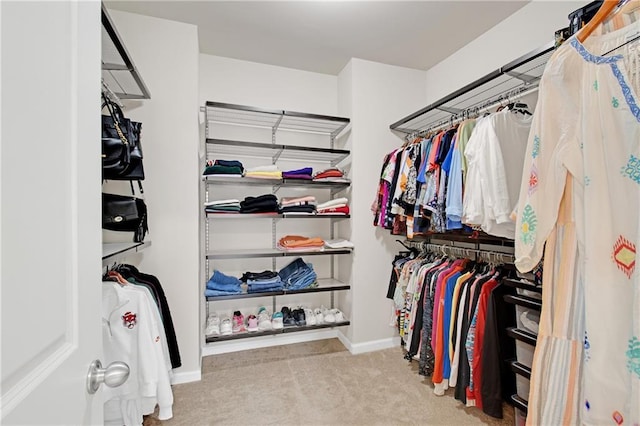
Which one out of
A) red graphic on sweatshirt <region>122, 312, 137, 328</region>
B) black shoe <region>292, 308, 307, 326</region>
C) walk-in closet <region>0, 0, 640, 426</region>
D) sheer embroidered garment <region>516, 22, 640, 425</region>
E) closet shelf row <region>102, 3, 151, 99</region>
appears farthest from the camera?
black shoe <region>292, 308, 307, 326</region>

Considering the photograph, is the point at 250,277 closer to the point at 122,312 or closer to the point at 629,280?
the point at 122,312

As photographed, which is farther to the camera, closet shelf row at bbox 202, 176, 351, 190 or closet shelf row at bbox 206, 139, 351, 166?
closet shelf row at bbox 206, 139, 351, 166

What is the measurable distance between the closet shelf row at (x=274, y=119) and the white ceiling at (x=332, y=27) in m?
0.55

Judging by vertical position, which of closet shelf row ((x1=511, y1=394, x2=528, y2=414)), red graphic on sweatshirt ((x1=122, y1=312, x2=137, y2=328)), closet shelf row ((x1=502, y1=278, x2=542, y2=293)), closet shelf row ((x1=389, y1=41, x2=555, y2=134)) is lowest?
closet shelf row ((x1=511, y1=394, x2=528, y2=414))

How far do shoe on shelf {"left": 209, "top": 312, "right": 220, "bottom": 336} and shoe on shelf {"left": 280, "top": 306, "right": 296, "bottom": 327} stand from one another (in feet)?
1.73

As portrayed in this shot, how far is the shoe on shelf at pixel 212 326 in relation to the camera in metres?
2.23

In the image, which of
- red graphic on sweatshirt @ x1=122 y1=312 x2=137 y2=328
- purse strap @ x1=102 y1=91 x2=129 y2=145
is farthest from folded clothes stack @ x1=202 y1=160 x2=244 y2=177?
red graphic on sweatshirt @ x1=122 y1=312 x2=137 y2=328

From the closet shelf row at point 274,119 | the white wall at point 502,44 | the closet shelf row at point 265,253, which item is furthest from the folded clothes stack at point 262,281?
the white wall at point 502,44

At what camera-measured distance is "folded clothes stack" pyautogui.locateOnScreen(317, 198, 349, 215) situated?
8.14ft

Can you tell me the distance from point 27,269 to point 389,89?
2.77m

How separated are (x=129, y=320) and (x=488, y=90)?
250cm

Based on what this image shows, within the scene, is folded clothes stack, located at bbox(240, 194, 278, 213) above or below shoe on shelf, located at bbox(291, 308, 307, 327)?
above

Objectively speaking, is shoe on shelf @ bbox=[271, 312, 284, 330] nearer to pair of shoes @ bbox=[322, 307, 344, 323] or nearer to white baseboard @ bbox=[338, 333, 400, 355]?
pair of shoes @ bbox=[322, 307, 344, 323]

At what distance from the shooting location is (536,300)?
4.57ft
